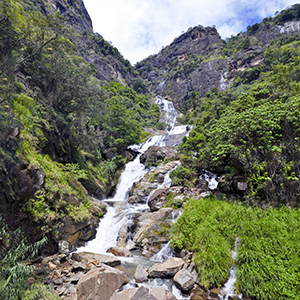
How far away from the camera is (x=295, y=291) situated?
14.6ft

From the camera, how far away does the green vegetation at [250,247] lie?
4777mm

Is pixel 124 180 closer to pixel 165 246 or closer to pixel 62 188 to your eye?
pixel 62 188

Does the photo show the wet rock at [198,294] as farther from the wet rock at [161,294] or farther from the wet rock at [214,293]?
the wet rock at [161,294]

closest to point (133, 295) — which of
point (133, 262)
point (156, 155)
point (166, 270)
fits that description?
point (166, 270)

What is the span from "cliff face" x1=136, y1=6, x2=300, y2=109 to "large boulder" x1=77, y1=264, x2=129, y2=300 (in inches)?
1697

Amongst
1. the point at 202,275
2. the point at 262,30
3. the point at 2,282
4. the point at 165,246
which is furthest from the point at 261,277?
the point at 262,30

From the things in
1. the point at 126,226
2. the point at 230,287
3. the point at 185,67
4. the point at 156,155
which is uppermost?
the point at 185,67

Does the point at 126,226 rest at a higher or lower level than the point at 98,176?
lower

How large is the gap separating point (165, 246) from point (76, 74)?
1313 cm

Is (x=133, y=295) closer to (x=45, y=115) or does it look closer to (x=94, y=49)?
(x=45, y=115)

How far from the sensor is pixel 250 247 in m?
5.77

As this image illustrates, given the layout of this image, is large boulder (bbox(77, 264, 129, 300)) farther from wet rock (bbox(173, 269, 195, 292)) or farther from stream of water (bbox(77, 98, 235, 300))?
wet rock (bbox(173, 269, 195, 292))

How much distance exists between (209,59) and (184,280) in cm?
6683

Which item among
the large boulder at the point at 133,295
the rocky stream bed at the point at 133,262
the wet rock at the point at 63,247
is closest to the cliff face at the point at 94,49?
the rocky stream bed at the point at 133,262
